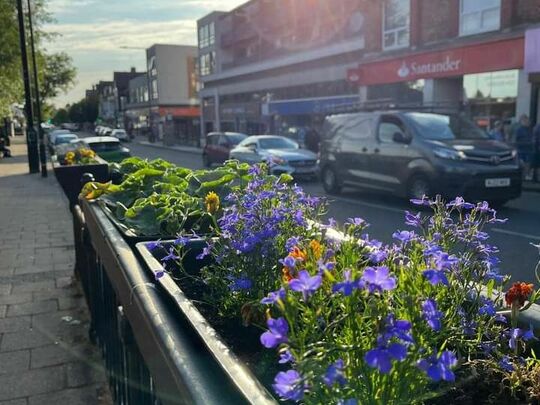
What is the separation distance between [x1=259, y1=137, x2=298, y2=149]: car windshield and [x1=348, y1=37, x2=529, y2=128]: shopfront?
15.0 feet

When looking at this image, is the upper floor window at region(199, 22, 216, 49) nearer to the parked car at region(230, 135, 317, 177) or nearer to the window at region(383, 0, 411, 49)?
the window at region(383, 0, 411, 49)

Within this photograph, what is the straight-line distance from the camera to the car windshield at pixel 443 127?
35.1 ft

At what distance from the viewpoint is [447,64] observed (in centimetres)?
2012

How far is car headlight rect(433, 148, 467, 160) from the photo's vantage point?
9961 millimetres

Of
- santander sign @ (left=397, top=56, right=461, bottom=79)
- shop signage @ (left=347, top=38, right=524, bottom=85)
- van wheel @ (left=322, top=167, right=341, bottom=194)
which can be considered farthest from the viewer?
santander sign @ (left=397, top=56, right=461, bottom=79)

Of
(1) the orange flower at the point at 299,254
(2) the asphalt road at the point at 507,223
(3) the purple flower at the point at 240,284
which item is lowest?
(2) the asphalt road at the point at 507,223

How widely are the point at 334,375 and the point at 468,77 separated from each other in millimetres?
20850

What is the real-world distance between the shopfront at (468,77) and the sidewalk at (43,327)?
1269cm

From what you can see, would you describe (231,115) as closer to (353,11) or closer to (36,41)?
(353,11)

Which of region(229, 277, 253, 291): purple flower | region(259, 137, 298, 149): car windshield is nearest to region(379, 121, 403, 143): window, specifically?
region(259, 137, 298, 149): car windshield

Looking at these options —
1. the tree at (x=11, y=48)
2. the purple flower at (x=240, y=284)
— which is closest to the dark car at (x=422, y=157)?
the purple flower at (x=240, y=284)

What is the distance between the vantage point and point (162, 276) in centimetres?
215

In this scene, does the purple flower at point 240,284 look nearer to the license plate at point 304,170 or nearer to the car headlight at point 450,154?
the car headlight at point 450,154

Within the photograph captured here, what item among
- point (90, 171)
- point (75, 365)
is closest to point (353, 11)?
point (90, 171)
